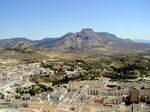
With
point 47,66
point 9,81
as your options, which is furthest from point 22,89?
point 47,66

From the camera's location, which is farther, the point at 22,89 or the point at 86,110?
the point at 22,89

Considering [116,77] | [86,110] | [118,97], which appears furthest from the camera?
[116,77]

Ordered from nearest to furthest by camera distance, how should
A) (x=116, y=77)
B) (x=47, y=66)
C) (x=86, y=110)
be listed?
(x=86, y=110) → (x=116, y=77) → (x=47, y=66)

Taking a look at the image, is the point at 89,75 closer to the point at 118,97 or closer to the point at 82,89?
the point at 82,89

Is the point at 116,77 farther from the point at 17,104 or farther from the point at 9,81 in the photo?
the point at 17,104

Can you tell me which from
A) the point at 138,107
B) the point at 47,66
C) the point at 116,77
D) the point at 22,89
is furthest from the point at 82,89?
the point at 47,66

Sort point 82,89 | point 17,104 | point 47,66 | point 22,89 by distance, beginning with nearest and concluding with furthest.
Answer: point 17,104, point 82,89, point 22,89, point 47,66

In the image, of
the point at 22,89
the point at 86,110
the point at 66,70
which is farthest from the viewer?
the point at 66,70

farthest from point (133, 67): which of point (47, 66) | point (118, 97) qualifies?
point (118, 97)

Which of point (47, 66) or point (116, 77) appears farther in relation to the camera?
point (47, 66)
